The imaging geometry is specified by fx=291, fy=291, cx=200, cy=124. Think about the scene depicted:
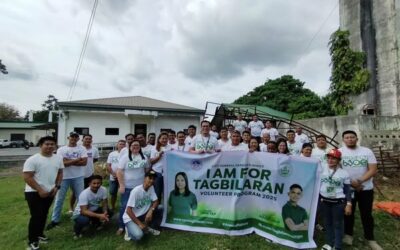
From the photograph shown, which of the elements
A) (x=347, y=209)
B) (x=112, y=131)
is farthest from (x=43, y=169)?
(x=112, y=131)

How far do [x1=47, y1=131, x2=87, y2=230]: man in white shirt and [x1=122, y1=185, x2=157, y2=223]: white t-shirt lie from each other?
4.47 feet

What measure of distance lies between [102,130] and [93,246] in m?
14.8

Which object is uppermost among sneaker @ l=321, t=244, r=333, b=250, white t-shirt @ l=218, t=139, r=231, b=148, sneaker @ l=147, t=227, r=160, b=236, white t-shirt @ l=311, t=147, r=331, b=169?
white t-shirt @ l=218, t=139, r=231, b=148

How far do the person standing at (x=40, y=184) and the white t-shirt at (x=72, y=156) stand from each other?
812 mm

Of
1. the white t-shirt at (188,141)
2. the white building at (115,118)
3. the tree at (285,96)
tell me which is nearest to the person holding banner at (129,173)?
the white t-shirt at (188,141)

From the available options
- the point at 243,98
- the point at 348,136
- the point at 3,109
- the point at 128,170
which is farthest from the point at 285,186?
the point at 3,109

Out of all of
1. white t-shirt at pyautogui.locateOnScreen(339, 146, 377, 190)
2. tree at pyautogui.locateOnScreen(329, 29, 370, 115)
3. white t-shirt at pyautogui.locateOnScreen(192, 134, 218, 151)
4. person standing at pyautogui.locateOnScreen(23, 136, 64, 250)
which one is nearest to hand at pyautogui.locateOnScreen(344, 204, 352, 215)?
white t-shirt at pyautogui.locateOnScreen(339, 146, 377, 190)

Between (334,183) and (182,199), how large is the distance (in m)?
2.43

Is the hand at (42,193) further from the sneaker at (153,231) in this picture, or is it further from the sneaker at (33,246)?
the sneaker at (153,231)

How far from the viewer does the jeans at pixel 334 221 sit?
3.95m

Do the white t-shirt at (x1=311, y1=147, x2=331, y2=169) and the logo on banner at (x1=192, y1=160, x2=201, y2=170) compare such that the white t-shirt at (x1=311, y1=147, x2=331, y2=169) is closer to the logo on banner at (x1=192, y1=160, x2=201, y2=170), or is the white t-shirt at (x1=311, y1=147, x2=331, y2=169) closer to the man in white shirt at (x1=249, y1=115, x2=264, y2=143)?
the logo on banner at (x1=192, y1=160, x2=201, y2=170)

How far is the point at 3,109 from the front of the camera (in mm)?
52156

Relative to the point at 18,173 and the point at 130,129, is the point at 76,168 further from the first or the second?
the point at 130,129

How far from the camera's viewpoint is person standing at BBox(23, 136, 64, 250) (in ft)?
13.7
